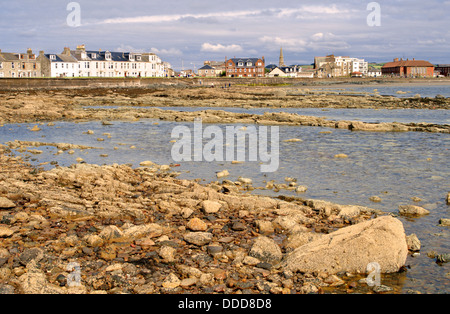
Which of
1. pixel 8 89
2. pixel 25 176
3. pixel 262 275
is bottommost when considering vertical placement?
pixel 262 275

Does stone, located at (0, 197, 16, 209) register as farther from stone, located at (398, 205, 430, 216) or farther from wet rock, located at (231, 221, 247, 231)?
stone, located at (398, 205, 430, 216)

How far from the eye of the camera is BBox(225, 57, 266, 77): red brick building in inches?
5719

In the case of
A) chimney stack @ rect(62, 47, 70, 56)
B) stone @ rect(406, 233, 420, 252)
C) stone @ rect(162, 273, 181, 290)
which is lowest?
stone @ rect(162, 273, 181, 290)

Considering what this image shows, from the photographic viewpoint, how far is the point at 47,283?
22.9ft

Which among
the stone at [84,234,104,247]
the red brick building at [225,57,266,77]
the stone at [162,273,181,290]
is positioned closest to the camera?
the stone at [162,273,181,290]

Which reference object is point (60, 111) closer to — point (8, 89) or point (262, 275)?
point (8, 89)

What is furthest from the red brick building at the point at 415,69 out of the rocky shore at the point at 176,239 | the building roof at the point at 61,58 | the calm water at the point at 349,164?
the rocky shore at the point at 176,239

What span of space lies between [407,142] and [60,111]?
32596 millimetres

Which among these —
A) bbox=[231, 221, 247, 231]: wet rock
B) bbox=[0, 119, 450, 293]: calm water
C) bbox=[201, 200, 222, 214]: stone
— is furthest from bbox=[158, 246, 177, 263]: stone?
bbox=[0, 119, 450, 293]: calm water

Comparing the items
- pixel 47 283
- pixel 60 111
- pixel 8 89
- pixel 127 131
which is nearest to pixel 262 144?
pixel 127 131

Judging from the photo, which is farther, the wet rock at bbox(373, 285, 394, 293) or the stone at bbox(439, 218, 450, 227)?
the stone at bbox(439, 218, 450, 227)

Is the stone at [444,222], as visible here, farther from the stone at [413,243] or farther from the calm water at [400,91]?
the calm water at [400,91]

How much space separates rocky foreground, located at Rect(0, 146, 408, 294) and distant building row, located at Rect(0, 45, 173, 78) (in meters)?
101

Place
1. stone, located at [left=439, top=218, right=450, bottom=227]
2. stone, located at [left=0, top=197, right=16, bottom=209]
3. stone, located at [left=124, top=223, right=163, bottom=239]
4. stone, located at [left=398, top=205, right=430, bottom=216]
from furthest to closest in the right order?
stone, located at [left=398, top=205, right=430, bottom=216], stone, located at [left=439, top=218, right=450, bottom=227], stone, located at [left=0, top=197, right=16, bottom=209], stone, located at [left=124, top=223, right=163, bottom=239]
